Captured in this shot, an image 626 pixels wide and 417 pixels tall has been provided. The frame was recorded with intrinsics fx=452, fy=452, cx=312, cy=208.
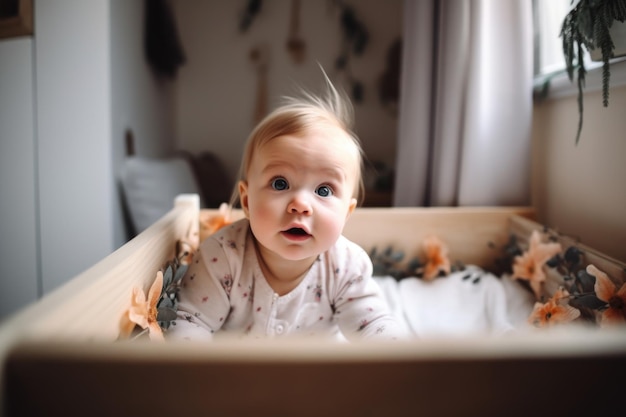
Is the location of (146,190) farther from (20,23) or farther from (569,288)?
(569,288)

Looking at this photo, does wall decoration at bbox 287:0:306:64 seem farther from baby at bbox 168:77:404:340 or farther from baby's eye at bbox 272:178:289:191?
baby's eye at bbox 272:178:289:191

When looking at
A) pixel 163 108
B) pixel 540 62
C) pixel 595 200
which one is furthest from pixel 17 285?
pixel 540 62

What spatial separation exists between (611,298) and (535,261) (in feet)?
1.02

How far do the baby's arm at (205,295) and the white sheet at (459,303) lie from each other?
387mm

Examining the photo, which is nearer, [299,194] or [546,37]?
[299,194]

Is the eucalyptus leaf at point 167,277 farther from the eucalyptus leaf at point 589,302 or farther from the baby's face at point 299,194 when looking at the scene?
the eucalyptus leaf at point 589,302

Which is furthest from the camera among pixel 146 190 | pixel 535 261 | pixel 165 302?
pixel 146 190

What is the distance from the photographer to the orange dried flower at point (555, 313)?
717 millimetres

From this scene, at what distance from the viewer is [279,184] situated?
67cm

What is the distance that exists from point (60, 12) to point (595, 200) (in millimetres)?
1489

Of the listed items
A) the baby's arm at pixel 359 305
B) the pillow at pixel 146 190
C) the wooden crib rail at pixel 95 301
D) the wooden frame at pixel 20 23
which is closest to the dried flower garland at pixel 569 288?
the baby's arm at pixel 359 305

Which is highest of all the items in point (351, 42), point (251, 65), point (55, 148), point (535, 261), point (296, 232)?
point (351, 42)

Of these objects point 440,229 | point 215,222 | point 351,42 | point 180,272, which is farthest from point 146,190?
point 351,42

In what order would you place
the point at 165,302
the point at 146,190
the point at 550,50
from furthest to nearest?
1. the point at 146,190
2. the point at 550,50
3. the point at 165,302
